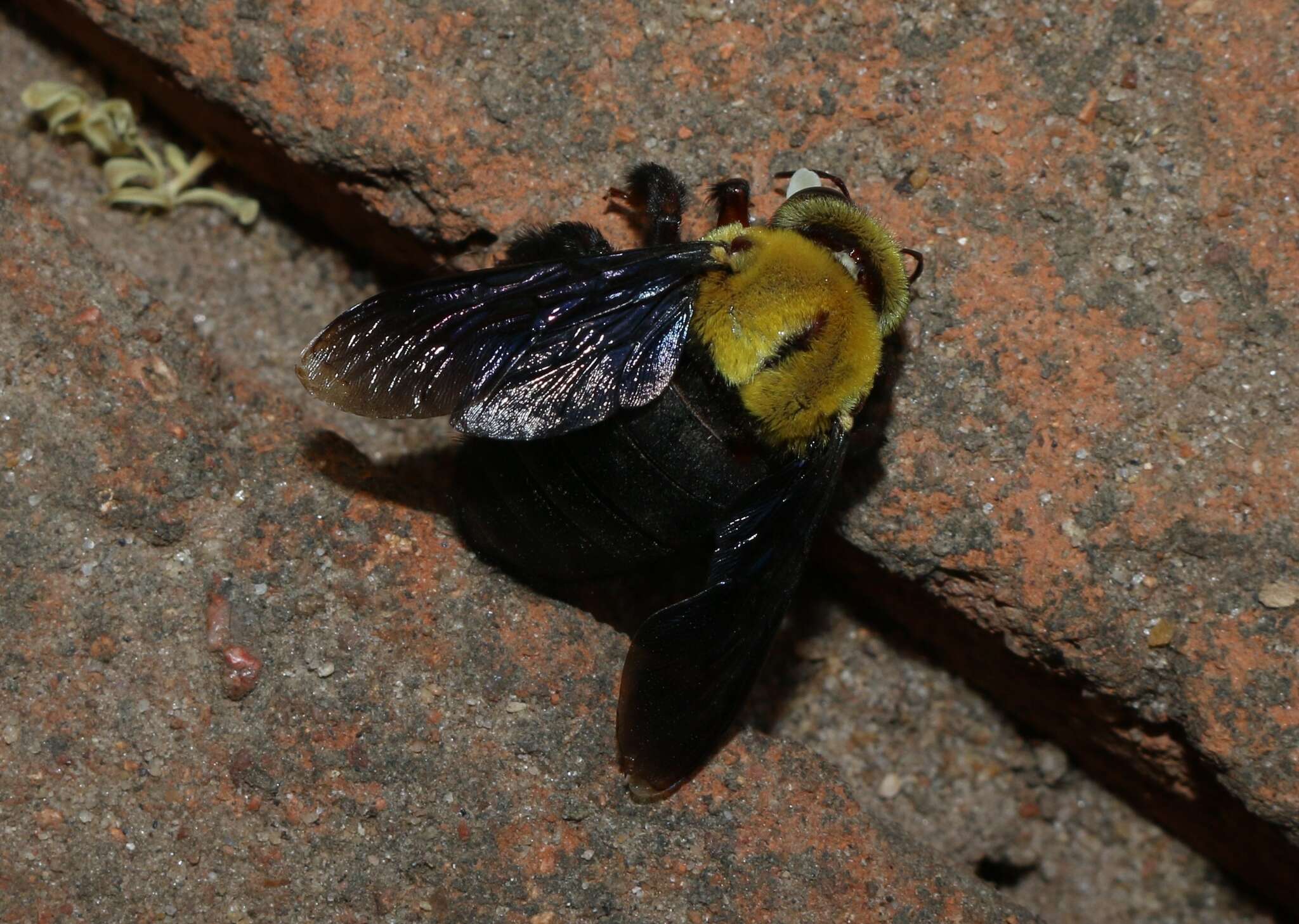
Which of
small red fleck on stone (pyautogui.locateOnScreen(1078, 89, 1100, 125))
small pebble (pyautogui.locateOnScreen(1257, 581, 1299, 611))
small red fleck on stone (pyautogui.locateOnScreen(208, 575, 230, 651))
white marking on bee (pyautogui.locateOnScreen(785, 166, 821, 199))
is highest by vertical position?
small red fleck on stone (pyautogui.locateOnScreen(1078, 89, 1100, 125))

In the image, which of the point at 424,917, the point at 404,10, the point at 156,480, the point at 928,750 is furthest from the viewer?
the point at 928,750

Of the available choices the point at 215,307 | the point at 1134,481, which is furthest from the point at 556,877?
the point at 215,307

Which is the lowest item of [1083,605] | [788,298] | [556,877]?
[556,877]

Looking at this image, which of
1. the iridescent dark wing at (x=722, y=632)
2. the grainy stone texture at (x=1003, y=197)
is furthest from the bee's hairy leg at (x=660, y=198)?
the iridescent dark wing at (x=722, y=632)

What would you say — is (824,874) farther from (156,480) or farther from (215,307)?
(215,307)

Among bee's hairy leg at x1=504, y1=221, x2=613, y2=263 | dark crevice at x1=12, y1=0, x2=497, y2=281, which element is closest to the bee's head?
bee's hairy leg at x1=504, y1=221, x2=613, y2=263

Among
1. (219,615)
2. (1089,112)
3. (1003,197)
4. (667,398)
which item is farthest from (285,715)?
(1089,112)

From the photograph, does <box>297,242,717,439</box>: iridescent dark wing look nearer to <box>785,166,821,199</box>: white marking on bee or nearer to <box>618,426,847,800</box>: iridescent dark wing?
<box>618,426,847,800</box>: iridescent dark wing

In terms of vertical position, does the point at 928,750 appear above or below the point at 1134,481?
below
